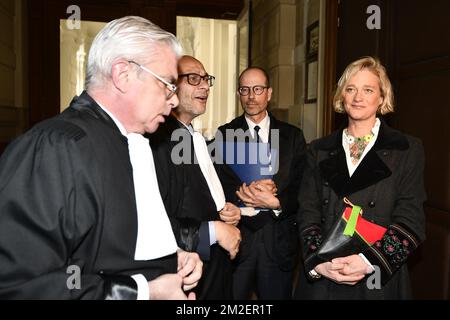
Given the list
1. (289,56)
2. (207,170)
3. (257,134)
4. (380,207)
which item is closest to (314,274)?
(380,207)

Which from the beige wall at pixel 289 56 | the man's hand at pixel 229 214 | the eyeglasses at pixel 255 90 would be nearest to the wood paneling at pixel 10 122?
the beige wall at pixel 289 56

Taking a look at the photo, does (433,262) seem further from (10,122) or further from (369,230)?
(10,122)

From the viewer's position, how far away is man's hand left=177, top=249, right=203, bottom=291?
4.62 ft

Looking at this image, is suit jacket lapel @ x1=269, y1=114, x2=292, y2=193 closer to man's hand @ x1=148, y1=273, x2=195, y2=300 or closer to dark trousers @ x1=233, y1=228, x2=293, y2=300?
dark trousers @ x1=233, y1=228, x2=293, y2=300

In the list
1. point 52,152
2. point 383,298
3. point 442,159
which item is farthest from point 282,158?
point 52,152

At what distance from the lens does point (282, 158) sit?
2736mm

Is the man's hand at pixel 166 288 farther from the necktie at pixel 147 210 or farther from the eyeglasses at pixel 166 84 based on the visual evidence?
the eyeglasses at pixel 166 84

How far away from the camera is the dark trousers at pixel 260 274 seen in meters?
2.65

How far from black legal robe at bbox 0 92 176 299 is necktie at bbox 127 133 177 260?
0.04 metres

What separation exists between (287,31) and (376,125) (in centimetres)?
339

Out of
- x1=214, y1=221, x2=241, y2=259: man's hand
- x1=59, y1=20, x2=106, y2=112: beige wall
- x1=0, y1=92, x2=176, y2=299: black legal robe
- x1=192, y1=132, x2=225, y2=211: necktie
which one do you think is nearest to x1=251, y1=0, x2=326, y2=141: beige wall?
x1=192, y1=132, x2=225, y2=211: necktie

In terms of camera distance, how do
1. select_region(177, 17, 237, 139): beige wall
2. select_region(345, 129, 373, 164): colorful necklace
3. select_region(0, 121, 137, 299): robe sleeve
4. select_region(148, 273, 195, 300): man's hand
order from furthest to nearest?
select_region(177, 17, 237, 139): beige wall, select_region(345, 129, 373, 164): colorful necklace, select_region(148, 273, 195, 300): man's hand, select_region(0, 121, 137, 299): robe sleeve

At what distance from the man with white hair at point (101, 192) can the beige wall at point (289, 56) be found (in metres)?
3.30

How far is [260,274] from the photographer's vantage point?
2662 mm
